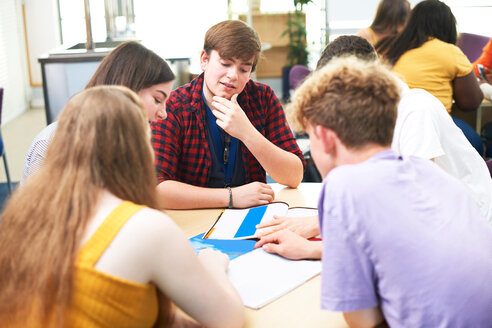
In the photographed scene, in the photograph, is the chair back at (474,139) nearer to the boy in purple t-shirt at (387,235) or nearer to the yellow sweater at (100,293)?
the boy in purple t-shirt at (387,235)

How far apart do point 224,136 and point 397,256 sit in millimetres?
1109

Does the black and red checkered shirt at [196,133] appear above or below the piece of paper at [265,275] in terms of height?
above

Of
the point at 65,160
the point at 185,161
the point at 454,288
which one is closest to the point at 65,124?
the point at 65,160

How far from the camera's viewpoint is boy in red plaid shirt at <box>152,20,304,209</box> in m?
1.83

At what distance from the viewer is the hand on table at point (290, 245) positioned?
1.41 m

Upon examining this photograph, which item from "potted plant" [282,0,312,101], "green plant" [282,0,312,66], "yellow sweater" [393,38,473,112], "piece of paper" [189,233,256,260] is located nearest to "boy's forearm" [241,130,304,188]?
"piece of paper" [189,233,256,260]

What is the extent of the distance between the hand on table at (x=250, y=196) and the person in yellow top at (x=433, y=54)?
1590 mm

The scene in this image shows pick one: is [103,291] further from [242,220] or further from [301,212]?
[301,212]

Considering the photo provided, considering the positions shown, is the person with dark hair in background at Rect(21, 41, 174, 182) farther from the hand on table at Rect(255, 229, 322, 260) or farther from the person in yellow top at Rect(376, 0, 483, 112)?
the person in yellow top at Rect(376, 0, 483, 112)

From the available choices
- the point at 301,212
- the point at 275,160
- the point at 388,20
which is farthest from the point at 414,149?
the point at 388,20

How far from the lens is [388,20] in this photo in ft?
13.5

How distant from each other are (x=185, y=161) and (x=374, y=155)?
1.00 metres

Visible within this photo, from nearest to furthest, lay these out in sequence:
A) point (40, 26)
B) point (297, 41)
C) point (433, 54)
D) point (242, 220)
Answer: point (242, 220), point (433, 54), point (297, 41), point (40, 26)

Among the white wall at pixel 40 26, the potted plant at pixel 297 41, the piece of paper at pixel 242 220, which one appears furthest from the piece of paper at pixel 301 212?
the white wall at pixel 40 26
